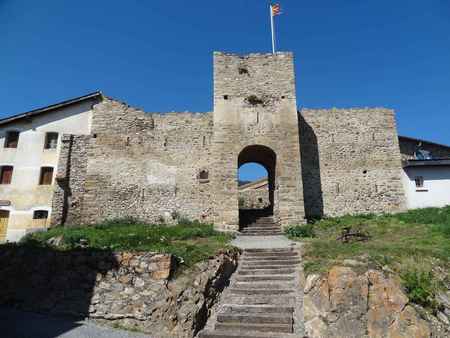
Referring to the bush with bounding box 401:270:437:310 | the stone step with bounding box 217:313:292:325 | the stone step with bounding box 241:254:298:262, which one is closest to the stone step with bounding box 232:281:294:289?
the stone step with bounding box 217:313:292:325

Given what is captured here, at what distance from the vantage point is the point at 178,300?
313 inches

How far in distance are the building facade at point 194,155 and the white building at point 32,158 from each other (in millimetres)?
54

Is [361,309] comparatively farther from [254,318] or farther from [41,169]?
[41,169]

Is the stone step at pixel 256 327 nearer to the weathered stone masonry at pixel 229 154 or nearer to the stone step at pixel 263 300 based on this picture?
the stone step at pixel 263 300

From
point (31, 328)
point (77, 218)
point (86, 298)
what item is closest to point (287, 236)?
point (86, 298)

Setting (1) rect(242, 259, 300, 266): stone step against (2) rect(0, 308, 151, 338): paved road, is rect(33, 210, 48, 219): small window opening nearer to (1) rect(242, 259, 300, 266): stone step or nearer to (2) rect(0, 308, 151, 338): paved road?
(2) rect(0, 308, 151, 338): paved road

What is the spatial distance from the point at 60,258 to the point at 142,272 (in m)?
2.75

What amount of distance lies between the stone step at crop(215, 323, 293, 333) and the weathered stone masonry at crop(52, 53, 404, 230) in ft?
30.2

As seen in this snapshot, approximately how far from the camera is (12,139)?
60.0 feet

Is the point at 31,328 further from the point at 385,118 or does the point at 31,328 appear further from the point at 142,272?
the point at 385,118

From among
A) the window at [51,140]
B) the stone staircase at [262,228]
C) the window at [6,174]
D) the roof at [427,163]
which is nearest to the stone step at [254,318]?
the stone staircase at [262,228]

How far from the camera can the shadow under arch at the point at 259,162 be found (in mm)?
17531

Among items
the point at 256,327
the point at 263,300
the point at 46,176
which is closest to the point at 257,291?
the point at 263,300

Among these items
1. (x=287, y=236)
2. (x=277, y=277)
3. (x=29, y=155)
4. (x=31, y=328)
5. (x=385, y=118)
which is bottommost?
(x=31, y=328)
